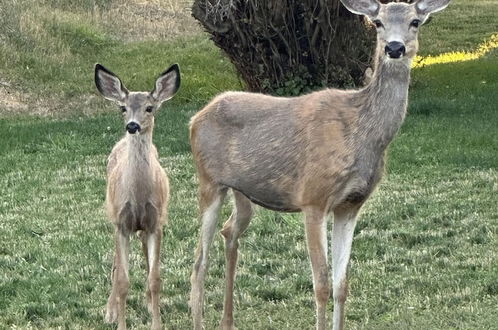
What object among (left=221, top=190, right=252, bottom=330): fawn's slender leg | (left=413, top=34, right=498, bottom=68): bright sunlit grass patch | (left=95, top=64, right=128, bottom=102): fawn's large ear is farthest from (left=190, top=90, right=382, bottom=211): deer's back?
(left=413, top=34, right=498, bottom=68): bright sunlit grass patch

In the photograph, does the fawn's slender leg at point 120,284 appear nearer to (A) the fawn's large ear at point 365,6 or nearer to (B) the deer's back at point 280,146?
(B) the deer's back at point 280,146

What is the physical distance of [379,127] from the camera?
261 inches

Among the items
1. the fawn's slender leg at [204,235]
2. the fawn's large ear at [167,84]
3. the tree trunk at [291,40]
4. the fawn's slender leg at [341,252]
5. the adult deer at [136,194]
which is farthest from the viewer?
the tree trunk at [291,40]

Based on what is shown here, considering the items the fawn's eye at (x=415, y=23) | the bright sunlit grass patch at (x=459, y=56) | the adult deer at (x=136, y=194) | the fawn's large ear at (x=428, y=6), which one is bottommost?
the bright sunlit grass patch at (x=459, y=56)

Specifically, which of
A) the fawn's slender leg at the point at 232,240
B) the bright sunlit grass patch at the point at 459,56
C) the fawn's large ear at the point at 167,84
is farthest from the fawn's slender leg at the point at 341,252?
the bright sunlit grass patch at the point at 459,56

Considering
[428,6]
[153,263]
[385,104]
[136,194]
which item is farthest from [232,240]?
[428,6]

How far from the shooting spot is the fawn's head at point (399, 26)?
251 inches

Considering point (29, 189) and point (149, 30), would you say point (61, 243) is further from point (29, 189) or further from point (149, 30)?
point (149, 30)

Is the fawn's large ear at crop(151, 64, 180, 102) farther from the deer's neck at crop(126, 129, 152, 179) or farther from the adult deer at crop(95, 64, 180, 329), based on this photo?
the deer's neck at crop(126, 129, 152, 179)

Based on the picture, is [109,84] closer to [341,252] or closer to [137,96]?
[137,96]

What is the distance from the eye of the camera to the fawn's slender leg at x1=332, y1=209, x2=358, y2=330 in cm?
685

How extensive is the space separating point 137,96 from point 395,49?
7.73 ft

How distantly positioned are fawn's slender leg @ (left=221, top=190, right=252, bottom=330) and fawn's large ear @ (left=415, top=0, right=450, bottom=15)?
6.49 ft

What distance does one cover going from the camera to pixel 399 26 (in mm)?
6457
